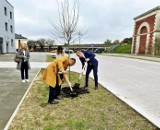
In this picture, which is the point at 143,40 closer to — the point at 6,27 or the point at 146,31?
the point at 146,31

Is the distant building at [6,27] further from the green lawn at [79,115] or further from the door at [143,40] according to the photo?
the green lawn at [79,115]

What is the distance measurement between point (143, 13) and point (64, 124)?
39.8 meters

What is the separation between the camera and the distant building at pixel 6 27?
3300cm

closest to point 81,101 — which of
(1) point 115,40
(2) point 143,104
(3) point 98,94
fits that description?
(3) point 98,94

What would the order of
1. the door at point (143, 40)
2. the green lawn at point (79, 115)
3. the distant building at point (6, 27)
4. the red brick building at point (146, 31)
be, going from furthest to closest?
the door at point (143, 40) < the red brick building at point (146, 31) < the distant building at point (6, 27) < the green lawn at point (79, 115)

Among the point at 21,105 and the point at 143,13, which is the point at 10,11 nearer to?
the point at 143,13

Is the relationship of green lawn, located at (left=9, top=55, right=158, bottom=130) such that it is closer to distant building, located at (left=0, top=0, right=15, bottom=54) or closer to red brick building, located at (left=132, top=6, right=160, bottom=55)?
distant building, located at (left=0, top=0, right=15, bottom=54)

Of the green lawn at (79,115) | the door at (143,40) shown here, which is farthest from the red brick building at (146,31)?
the green lawn at (79,115)

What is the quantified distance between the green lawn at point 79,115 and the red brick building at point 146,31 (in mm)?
32637

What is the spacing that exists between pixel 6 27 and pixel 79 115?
121 ft

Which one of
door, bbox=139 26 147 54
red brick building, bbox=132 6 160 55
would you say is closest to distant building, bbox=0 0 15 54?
red brick building, bbox=132 6 160 55

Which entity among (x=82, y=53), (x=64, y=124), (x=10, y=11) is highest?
(x=10, y=11)

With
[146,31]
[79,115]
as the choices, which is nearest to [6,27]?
[146,31]

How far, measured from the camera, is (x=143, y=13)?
38469 millimetres
